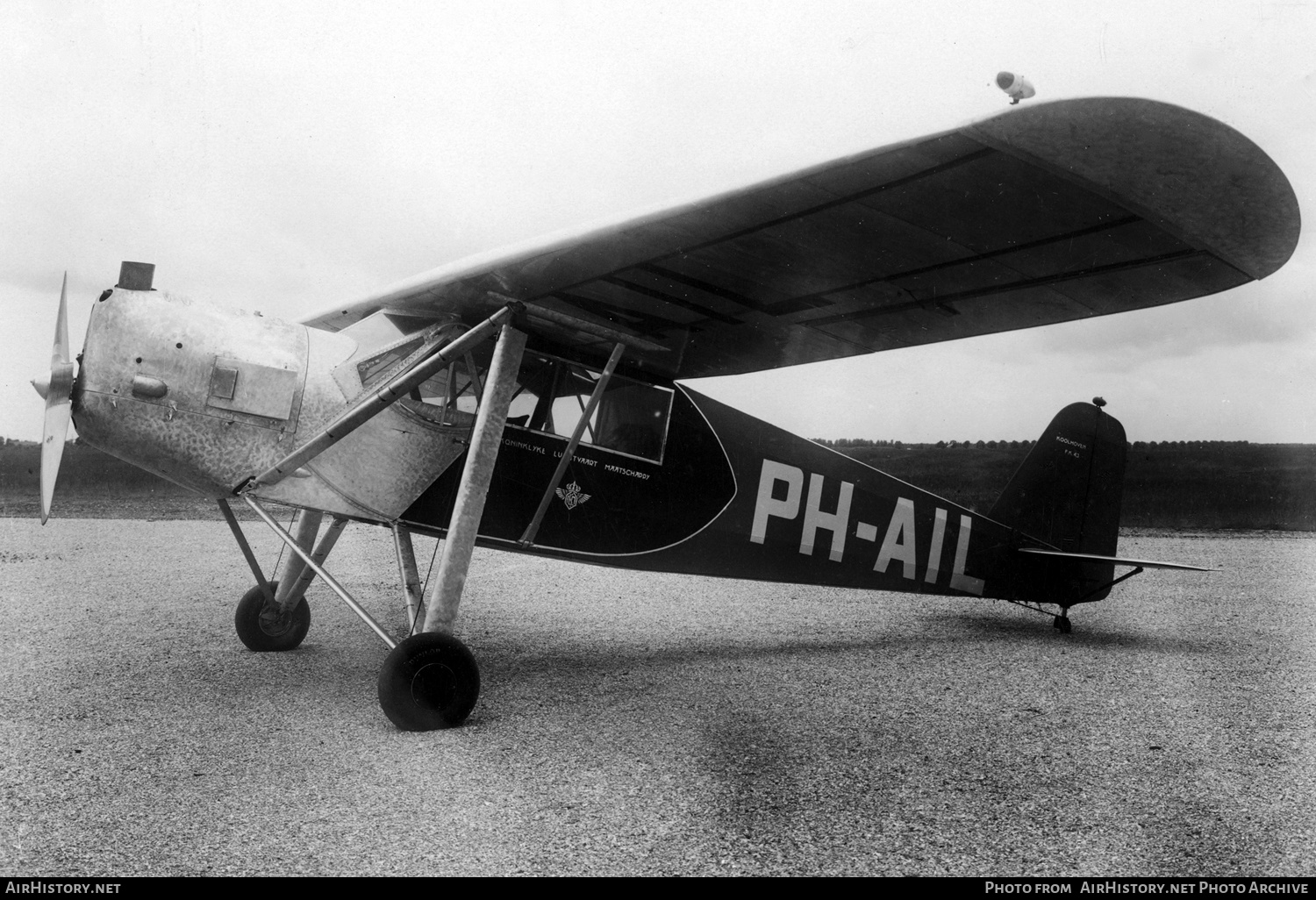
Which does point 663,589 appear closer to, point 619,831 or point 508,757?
point 508,757

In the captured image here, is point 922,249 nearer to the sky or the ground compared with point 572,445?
nearer to the sky

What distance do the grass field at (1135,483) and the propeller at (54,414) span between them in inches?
570

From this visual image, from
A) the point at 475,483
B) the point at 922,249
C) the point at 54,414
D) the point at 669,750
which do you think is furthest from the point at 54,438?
the point at 922,249

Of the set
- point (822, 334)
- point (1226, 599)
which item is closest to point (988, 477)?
point (1226, 599)

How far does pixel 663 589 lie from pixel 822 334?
212 inches

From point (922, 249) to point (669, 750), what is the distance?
2523 mm

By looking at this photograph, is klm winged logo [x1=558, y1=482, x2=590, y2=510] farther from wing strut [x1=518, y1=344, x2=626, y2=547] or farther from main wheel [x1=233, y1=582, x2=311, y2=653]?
main wheel [x1=233, y1=582, x2=311, y2=653]

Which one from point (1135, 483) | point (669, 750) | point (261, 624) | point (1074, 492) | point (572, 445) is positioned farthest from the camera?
point (1135, 483)

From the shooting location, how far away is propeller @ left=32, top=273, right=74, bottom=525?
13.0 ft

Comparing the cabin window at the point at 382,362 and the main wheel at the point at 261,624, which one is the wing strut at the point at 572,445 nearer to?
the cabin window at the point at 382,362

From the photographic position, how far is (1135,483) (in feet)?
62.9

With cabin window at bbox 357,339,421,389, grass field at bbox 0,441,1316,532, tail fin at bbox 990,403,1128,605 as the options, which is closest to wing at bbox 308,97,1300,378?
cabin window at bbox 357,339,421,389

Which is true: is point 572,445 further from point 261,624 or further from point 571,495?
point 261,624

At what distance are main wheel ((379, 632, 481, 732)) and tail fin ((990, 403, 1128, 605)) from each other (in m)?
5.13
